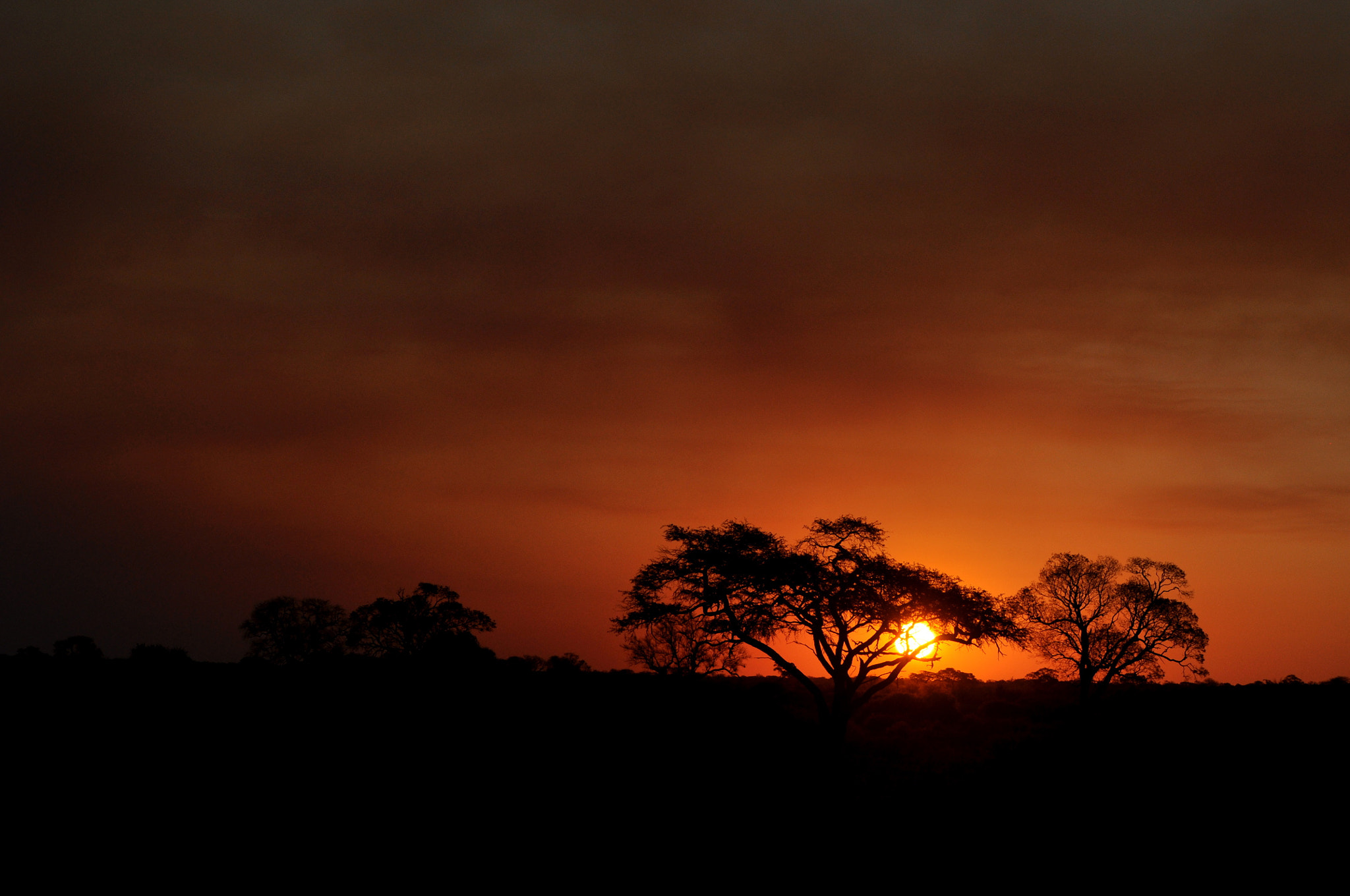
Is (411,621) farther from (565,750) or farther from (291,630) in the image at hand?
(565,750)

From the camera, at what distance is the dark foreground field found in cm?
2734

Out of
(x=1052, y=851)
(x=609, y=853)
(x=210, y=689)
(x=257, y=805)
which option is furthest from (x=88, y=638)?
(x=1052, y=851)

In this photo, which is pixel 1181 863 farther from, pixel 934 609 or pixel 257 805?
pixel 257 805

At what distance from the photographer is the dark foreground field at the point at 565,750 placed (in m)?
27.3

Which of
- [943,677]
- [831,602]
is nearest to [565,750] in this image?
[831,602]

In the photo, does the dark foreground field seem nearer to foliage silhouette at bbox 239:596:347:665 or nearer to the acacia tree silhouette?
the acacia tree silhouette

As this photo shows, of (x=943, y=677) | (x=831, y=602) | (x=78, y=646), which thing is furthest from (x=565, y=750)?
(x=78, y=646)

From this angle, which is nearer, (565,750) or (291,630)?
(565,750)

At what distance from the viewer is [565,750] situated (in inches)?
1330

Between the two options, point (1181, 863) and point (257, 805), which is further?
point (257, 805)

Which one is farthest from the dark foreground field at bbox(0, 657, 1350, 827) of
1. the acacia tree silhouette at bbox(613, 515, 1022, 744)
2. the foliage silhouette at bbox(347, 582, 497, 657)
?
the foliage silhouette at bbox(347, 582, 497, 657)

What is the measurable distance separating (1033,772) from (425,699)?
85.3ft

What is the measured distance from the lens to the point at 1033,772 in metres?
34.9

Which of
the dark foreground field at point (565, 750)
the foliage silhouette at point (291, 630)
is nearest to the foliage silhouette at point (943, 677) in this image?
the dark foreground field at point (565, 750)
